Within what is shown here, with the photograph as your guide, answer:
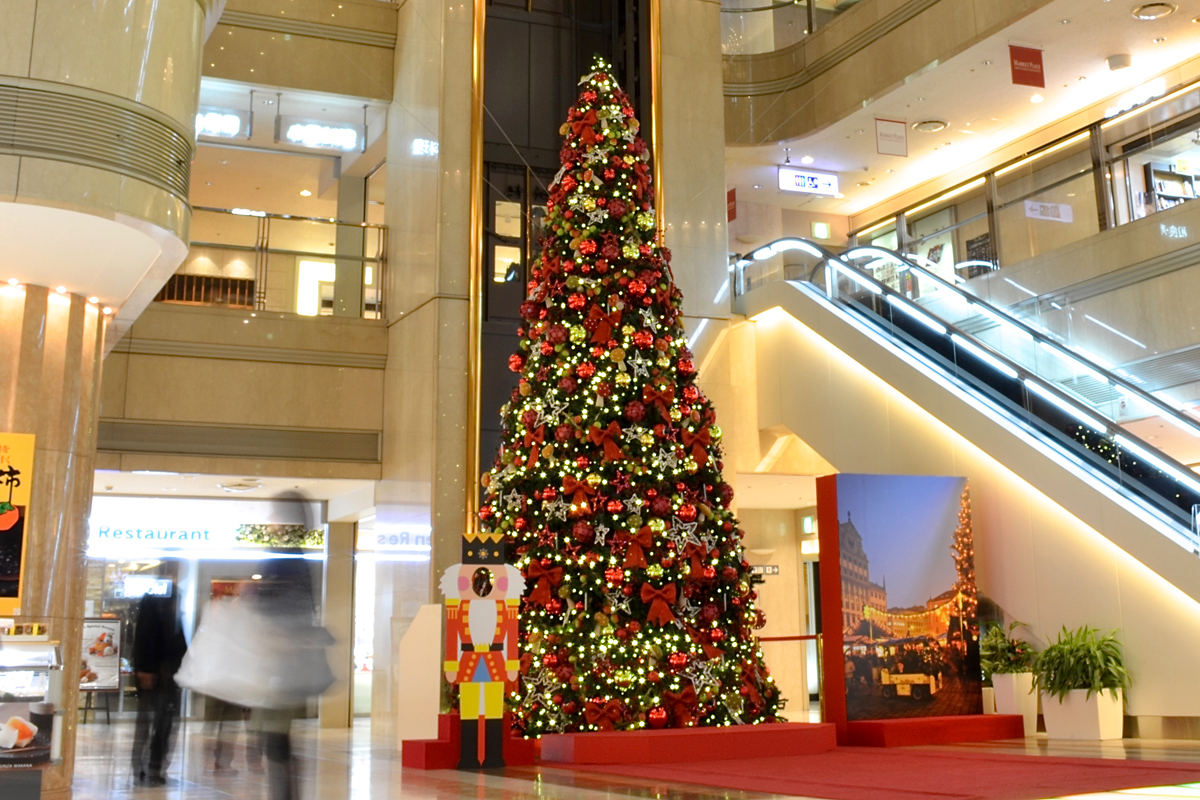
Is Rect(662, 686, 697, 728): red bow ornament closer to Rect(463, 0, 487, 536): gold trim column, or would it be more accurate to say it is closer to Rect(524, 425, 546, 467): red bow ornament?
Rect(524, 425, 546, 467): red bow ornament

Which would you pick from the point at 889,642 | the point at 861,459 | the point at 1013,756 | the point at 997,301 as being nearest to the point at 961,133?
the point at 997,301

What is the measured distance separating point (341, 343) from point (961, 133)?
10.7 meters

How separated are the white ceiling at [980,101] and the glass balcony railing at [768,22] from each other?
1.60 meters

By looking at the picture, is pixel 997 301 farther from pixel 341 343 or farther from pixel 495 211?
pixel 341 343

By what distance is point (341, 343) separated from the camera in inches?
531

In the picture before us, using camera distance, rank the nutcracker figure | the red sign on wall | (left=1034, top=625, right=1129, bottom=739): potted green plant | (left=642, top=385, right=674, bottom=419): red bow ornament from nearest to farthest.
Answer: the nutcracker figure
(left=642, top=385, right=674, bottom=419): red bow ornament
(left=1034, top=625, right=1129, bottom=739): potted green plant
the red sign on wall

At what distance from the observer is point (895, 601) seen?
984 cm

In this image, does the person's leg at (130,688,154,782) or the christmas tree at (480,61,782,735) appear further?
the christmas tree at (480,61,782,735)

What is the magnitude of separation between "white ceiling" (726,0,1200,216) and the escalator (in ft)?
13.4

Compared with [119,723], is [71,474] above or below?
above

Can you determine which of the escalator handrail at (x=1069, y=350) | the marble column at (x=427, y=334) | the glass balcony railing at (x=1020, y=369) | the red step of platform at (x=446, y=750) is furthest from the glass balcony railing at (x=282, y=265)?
the red step of platform at (x=446, y=750)

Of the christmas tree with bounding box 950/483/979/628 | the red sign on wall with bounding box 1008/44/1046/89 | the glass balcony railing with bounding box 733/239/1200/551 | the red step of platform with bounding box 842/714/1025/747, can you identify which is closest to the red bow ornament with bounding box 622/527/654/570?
the red step of platform with bounding box 842/714/1025/747

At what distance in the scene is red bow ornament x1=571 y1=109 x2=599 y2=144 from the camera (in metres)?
9.32

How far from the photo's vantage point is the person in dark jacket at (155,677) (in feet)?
24.3
